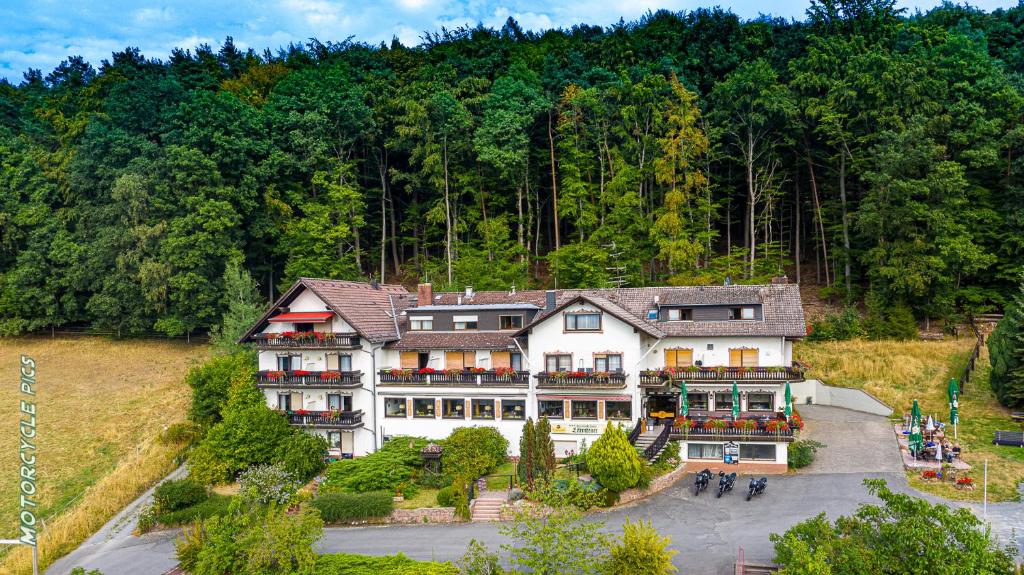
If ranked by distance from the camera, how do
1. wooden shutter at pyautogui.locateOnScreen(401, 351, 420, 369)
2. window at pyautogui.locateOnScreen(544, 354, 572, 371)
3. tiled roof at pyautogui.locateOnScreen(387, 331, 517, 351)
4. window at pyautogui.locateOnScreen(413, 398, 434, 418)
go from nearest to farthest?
window at pyautogui.locateOnScreen(544, 354, 572, 371) → window at pyautogui.locateOnScreen(413, 398, 434, 418) → tiled roof at pyautogui.locateOnScreen(387, 331, 517, 351) → wooden shutter at pyautogui.locateOnScreen(401, 351, 420, 369)

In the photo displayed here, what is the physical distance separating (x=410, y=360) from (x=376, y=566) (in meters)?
16.3

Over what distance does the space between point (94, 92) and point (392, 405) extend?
167ft

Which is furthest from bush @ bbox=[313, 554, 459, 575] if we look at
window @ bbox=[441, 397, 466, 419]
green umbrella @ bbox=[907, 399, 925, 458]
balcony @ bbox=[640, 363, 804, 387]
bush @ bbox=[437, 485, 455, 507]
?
green umbrella @ bbox=[907, 399, 925, 458]

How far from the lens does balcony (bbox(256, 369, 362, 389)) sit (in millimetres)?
37062

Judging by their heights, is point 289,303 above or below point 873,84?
below

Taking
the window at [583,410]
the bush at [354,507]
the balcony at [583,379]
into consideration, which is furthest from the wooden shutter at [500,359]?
the bush at [354,507]

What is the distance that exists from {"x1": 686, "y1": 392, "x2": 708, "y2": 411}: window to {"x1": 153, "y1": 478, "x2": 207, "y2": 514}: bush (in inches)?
988

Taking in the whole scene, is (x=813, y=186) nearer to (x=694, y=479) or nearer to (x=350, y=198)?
(x=694, y=479)

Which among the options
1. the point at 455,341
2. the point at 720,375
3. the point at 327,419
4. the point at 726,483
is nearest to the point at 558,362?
the point at 455,341

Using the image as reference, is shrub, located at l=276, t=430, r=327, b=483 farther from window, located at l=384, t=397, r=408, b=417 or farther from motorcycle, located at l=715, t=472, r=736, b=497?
motorcycle, located at l=715, t=472, r=736, b=497

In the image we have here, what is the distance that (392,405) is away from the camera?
3797 cm

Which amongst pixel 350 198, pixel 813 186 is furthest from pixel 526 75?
pixel 813 186

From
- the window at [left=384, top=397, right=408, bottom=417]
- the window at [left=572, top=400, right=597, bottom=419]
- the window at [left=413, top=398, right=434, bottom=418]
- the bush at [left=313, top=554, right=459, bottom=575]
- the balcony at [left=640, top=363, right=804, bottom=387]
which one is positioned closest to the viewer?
the bush at [left=313, top=554, right=459, bottom=575]

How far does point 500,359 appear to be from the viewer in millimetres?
37844
